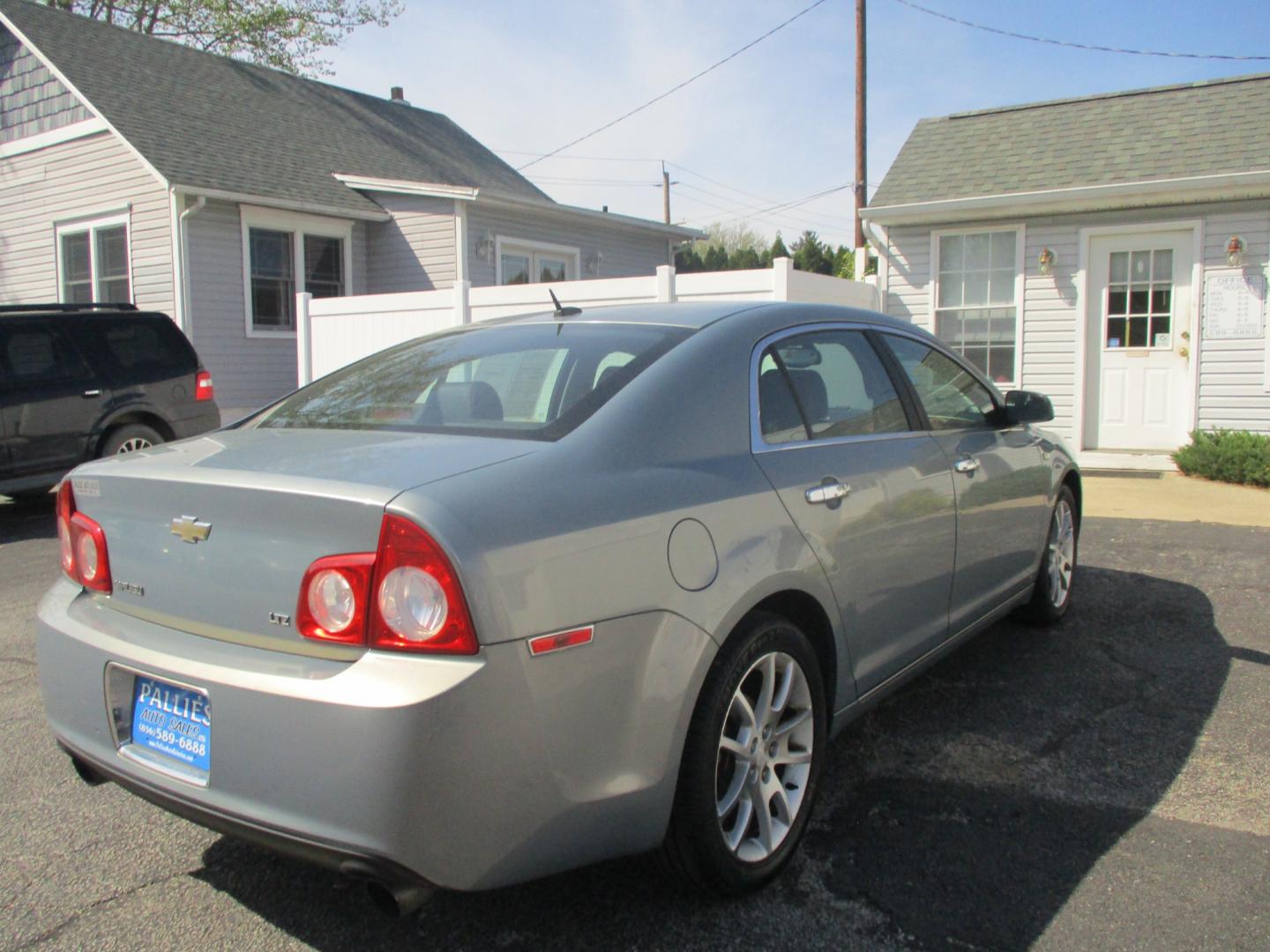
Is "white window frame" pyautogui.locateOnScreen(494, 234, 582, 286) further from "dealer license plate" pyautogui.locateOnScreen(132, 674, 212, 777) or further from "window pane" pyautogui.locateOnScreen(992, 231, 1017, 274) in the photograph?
"dealer license plate" pyautogui.locateOnScreen(132, 674, 212, 777)

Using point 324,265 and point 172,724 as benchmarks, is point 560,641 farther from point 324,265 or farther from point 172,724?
point 324,265

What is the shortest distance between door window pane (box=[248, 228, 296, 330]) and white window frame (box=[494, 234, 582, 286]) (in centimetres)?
287

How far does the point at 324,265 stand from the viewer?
598 inches

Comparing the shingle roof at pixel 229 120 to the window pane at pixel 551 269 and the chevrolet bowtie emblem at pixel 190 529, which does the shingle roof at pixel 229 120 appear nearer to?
the window pane at pixel 551 269

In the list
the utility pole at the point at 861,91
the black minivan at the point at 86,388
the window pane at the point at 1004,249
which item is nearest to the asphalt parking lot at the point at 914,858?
the black minivan at the point at 86,388

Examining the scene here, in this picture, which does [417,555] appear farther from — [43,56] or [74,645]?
[43,56]

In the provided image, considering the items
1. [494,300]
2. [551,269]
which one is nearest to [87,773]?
[494,300]

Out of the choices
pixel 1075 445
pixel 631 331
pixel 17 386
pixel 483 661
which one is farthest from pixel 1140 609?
pixel 17 386

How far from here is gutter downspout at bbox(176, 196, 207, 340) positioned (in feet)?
43.5

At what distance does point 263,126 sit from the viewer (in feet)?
52.4

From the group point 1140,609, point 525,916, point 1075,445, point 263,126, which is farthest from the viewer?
point 263,126

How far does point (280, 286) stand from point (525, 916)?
527 inches

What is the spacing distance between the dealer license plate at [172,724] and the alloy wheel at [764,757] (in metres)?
1.19

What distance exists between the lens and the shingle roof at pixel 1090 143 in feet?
34.8
